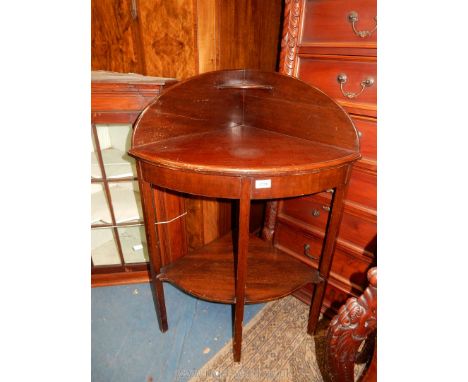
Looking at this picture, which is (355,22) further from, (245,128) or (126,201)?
(126,201)

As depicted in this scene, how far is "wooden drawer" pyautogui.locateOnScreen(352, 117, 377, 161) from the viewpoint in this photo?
1155mm

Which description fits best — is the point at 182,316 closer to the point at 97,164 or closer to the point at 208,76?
the point at 97,164

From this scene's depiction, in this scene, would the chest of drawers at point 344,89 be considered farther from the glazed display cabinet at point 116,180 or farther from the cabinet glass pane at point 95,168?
the cabinet glass pane at point 95,168

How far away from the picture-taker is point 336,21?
1.15 meters

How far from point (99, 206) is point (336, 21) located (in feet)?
5.06

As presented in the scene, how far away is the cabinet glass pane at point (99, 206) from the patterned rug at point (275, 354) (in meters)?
0.97

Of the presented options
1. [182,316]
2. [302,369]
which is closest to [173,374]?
[182,316]

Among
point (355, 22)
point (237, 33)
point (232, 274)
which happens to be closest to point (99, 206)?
point (232, 274)

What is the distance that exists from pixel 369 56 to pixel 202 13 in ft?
2.60

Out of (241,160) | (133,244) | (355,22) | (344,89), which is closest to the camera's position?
(241,160)

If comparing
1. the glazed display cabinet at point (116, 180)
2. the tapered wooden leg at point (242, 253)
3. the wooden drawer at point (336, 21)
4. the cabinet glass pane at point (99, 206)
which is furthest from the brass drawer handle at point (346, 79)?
the cabinet glass pane at point (99, 206)
